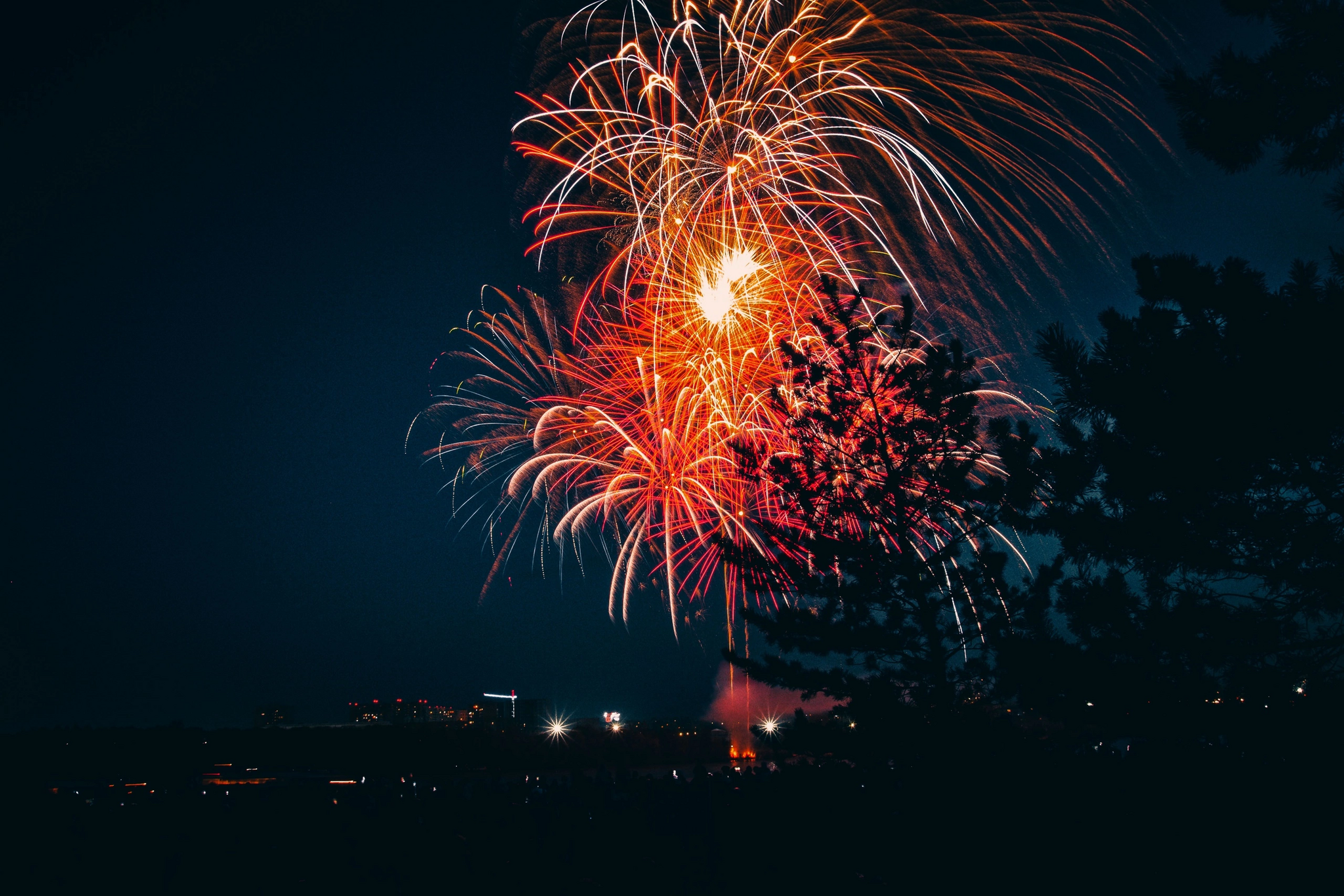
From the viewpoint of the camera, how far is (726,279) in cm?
1669

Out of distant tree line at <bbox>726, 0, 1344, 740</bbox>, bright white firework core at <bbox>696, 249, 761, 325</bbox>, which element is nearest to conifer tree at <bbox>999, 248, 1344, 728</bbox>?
distant tree line at <bbox>726, 0, 1344, 740</bbox>

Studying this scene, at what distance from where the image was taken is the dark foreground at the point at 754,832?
7.06 metres

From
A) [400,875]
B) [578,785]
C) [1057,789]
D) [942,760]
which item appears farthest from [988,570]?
[400,875]

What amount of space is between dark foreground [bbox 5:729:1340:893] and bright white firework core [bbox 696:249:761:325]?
1011 cm

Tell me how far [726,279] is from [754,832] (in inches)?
459

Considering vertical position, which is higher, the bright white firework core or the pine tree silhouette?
the bright white firework core

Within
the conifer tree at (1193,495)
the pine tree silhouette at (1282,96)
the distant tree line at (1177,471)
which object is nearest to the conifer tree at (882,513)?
the distant tree line at (1177,471)

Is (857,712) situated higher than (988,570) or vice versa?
(988,570)

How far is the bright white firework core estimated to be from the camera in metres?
16.6

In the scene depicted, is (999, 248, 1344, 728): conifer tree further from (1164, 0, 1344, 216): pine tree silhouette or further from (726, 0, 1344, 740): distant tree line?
(1164, 0, 1344, 216): pine tree silhouette

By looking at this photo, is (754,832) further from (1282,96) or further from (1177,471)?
(1282,96)

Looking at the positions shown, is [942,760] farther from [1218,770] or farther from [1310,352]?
[1310,352]

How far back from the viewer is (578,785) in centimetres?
1234

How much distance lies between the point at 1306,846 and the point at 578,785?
385 inches
